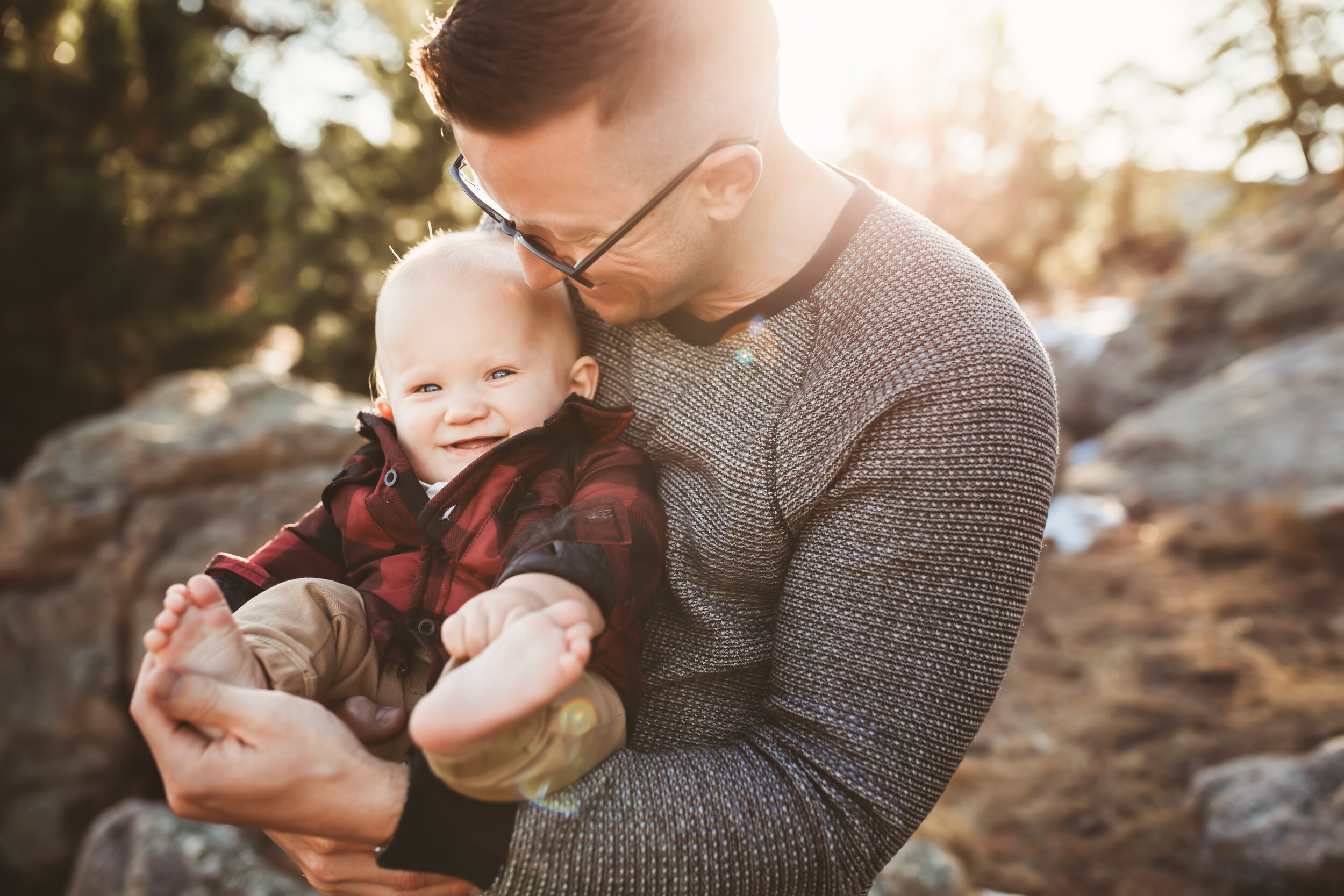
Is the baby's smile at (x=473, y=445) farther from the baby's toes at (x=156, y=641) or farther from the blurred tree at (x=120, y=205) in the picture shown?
the blurred tree at (x=120, y=205)

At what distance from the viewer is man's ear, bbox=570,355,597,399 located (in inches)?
61.4

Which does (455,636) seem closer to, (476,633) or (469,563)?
(476,633)

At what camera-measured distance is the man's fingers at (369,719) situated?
120cm

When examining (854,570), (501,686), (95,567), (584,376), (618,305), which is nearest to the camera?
(501,686)

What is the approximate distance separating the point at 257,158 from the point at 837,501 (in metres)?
6.65

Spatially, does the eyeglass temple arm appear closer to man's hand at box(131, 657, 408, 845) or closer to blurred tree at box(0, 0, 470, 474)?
man's hand at box(131, 657, 408, 845)

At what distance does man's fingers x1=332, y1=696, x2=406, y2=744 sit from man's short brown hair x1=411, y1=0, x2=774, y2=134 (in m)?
0.88

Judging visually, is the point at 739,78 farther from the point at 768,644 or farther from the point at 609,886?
the point at 609,886

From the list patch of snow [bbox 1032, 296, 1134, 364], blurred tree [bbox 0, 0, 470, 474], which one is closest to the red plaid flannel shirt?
blurred tree [bbox 0, 0, 470, 474]

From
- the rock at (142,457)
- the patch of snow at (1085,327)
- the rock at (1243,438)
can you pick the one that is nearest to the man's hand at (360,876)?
the rock at (142,457)

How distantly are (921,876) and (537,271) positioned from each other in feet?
7.02

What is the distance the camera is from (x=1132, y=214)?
21609 mm

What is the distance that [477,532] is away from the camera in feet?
4.42

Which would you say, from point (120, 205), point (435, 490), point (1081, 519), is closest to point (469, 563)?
point (435, 490)
